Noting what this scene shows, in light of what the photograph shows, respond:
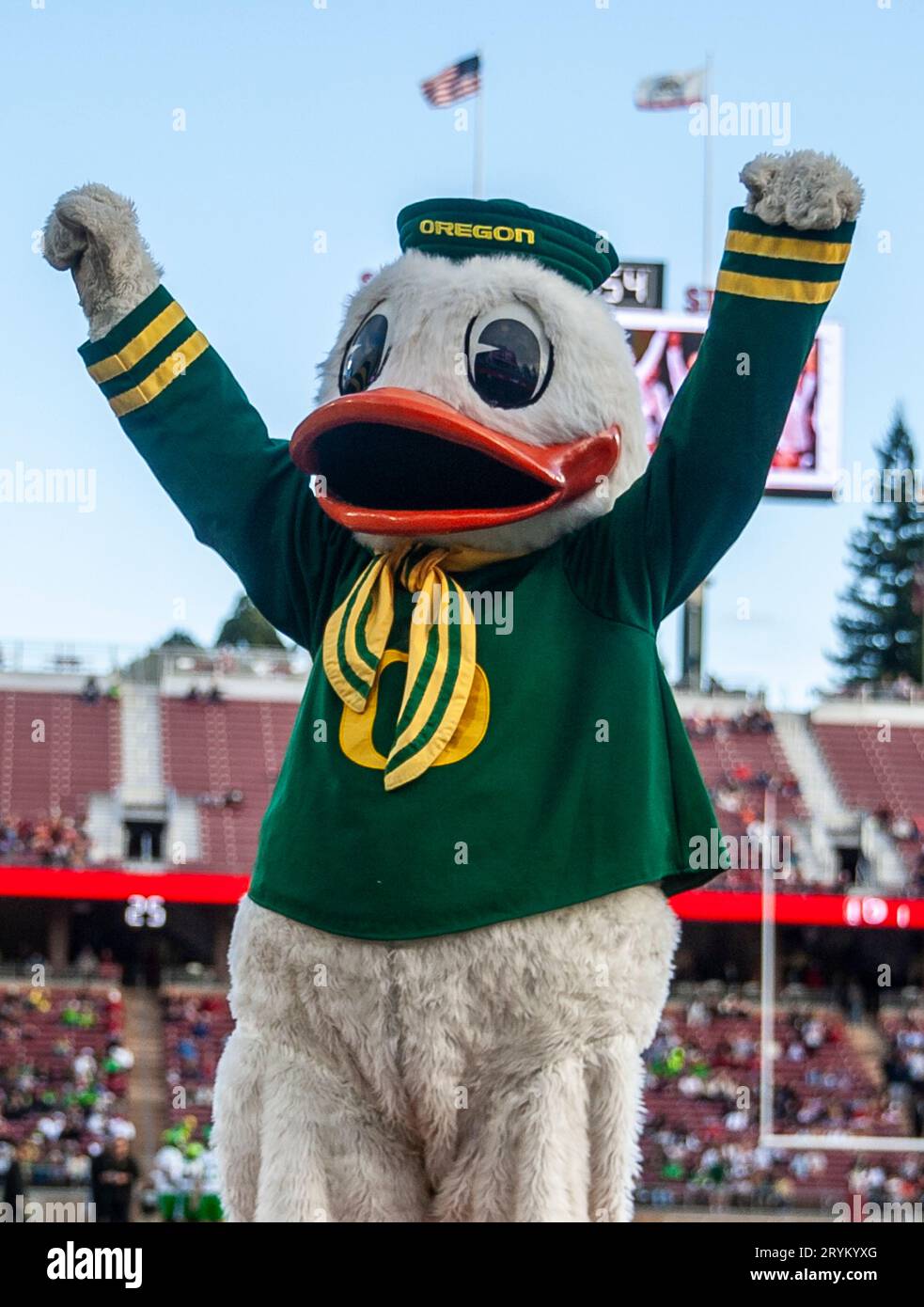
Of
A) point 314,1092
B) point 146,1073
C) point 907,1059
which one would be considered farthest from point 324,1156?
point 907,1059

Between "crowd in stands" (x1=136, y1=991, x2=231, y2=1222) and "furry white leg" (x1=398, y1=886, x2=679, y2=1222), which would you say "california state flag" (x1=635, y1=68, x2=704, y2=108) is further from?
"furry white leg" (x1=398, y1=886, x2=679, y2=1222)

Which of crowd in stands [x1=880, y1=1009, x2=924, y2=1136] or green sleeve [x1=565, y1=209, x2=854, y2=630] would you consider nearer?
green sleeve [x1=565, y1=209, x2=854, y2=630]

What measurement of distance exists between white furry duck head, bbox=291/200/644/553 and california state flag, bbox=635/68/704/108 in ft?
34.6

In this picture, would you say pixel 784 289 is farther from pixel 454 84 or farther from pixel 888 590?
pixel 888 590

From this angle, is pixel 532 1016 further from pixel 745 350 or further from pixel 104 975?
pixel 104 975

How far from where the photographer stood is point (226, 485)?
234cm

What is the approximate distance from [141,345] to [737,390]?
25.8 inches

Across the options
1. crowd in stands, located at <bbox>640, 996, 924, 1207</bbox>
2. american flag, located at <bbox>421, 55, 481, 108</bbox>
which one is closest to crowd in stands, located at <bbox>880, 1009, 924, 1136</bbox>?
crowd in stands, located at <bbox>640, 996, 924, 1207</bbox>

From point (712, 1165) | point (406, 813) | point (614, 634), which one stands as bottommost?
point (712, 1165)

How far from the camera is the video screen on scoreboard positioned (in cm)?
1201

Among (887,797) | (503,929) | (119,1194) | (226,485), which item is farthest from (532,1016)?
(887,797)

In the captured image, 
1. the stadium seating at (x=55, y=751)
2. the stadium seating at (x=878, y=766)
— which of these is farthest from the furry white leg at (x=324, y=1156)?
the stadium seating at (x=878, y=766)

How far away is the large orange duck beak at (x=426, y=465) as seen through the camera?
2076 millimetres
